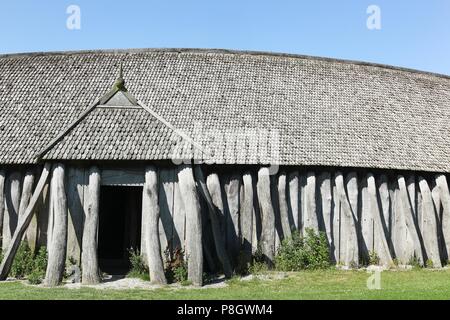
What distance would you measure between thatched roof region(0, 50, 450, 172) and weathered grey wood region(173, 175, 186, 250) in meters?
1.03

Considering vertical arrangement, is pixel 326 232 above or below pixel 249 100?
below

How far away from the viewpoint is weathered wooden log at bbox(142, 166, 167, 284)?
1204 centimetres

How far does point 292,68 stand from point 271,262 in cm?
836

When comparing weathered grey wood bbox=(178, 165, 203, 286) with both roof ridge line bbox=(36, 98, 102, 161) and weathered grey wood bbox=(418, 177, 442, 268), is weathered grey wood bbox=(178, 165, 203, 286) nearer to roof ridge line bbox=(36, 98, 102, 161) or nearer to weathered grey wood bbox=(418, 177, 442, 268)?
roof ridge line bbox=(36, 98, 102, 161)

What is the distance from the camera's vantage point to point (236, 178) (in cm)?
1495

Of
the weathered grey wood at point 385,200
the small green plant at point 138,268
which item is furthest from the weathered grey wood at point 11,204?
the weathered grey wood at point 385,200

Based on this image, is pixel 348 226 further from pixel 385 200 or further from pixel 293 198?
pixel 293 198

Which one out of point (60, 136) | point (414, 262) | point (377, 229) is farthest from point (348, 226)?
point (60, 136)

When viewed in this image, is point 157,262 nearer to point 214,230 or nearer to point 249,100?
point 214,230

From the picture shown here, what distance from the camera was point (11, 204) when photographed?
14672mm

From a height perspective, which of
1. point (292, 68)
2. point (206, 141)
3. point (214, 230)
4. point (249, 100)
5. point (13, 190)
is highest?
point (292, 68)

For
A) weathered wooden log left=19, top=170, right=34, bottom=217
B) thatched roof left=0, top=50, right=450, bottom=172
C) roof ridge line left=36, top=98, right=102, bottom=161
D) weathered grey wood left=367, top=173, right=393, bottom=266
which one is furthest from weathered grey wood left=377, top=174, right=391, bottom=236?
weathered wooden log left=19, top=170, right=34, bottom=217
